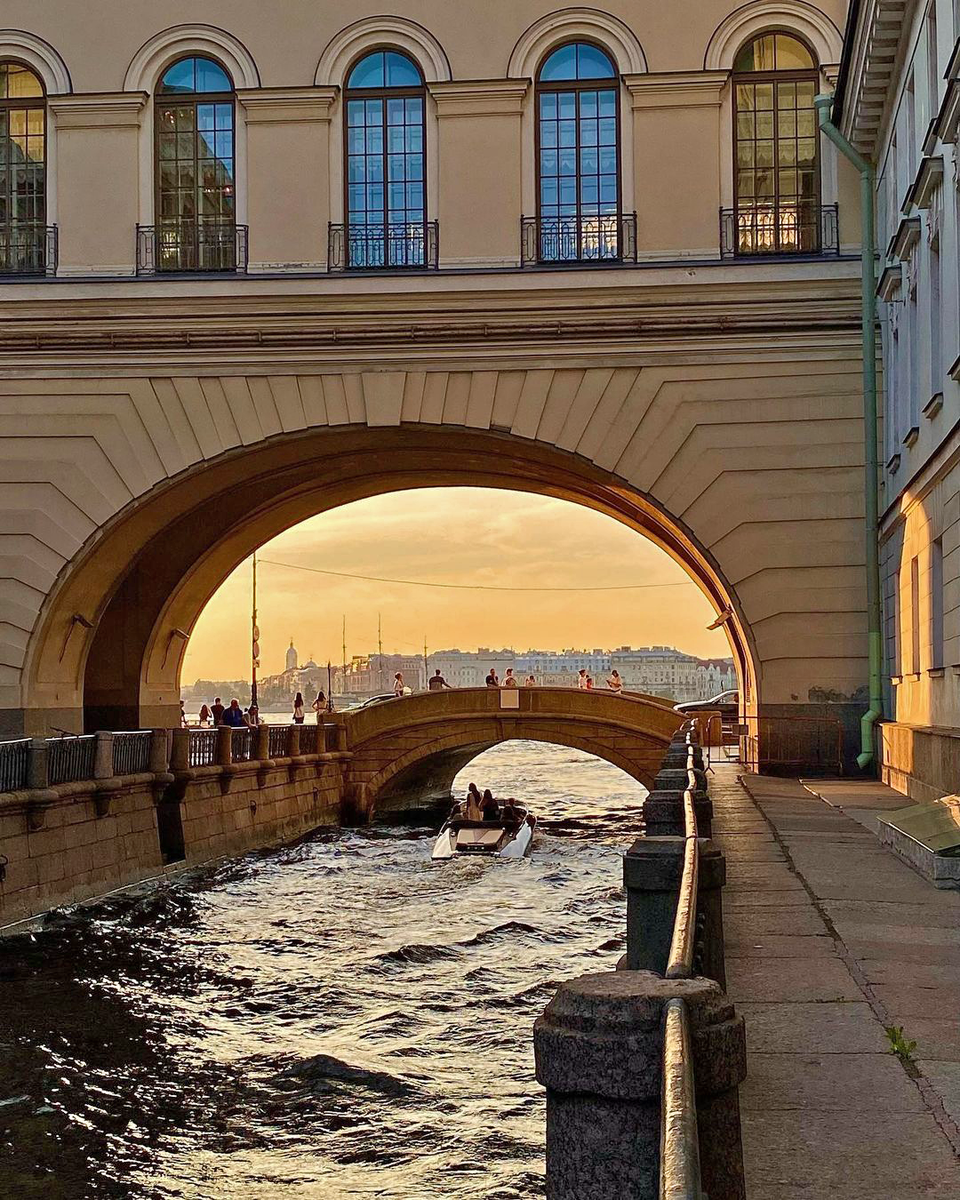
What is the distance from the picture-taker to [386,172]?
75.1 ft

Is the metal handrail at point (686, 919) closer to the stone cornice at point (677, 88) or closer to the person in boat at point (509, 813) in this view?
the stone cornice at point (677, 88)

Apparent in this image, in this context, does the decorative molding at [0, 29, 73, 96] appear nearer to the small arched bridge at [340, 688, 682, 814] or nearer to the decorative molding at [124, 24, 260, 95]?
the decorative molding at [124, 24, 260, 95]

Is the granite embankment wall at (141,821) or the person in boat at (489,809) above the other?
the granite embankment wall at (141,821)

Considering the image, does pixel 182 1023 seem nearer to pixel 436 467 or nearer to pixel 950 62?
pixel 950 62

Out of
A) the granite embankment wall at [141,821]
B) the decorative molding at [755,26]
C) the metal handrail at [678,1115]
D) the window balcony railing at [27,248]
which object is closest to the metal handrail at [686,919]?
the metal handrail at [678,1115]

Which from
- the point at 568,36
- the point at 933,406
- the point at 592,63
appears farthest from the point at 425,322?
the point at 933,406

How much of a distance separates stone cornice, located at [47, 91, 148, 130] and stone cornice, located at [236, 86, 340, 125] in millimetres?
1611

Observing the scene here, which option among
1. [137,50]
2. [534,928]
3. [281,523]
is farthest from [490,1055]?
[281,523]

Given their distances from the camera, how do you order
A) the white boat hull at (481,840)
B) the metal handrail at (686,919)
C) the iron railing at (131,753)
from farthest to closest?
the white boat hull at (481,840)
the iron railing at (131,753)
the metal handrail at (686,919)

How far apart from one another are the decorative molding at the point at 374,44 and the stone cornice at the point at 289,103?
0.23m

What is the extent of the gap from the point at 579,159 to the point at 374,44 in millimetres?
3550

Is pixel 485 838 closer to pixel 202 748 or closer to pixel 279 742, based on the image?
pixel 279 742

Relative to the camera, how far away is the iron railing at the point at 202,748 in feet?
84.1

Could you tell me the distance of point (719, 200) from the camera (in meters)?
22.2
